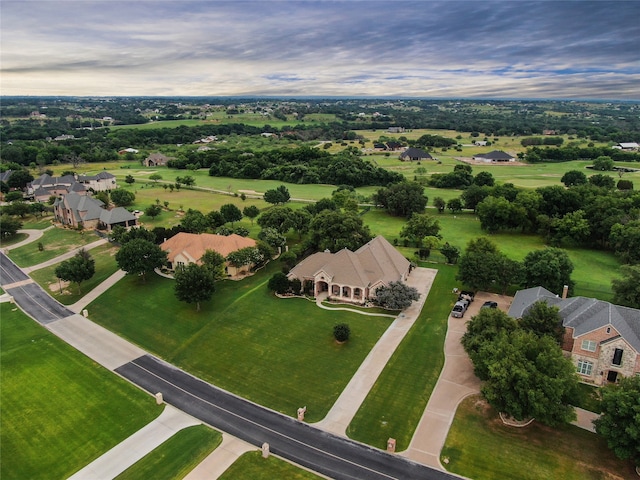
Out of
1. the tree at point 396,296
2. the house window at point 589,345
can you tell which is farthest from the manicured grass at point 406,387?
the house window at point 589,345


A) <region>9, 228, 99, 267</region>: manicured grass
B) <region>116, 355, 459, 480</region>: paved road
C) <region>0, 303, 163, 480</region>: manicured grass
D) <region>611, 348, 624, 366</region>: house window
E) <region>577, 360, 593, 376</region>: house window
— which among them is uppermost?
<region>611, 348, 624, 366</region>: house window

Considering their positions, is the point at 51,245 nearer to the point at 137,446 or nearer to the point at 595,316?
the point at 137,446

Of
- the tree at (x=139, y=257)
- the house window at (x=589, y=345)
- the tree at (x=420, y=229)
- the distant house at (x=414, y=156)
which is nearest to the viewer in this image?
the house window at (x=589, y=345)

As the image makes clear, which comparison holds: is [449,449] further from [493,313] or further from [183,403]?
[183,403]

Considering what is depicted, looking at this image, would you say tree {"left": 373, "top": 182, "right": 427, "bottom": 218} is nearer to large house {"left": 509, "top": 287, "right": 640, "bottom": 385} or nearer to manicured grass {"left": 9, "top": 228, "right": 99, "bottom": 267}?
large house {"left": 509, "top": 287, "right": 640, "bottom": 385}

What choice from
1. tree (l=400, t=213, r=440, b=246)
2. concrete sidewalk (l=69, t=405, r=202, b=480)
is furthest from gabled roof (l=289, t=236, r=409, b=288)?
concrete sidewalk (l=69, t=405, r=202, b=480)

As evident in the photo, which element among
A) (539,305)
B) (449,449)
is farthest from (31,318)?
(539,305)

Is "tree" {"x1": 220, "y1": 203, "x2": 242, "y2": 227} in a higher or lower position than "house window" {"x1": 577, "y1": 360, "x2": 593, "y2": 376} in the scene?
higher

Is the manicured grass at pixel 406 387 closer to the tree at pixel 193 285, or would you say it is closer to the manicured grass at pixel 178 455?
the manicured grass at pixel 178 455
